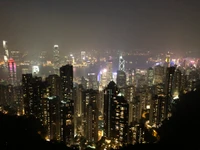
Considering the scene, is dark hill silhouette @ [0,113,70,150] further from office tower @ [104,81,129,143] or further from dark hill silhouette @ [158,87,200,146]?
dark hill silhouette @ [158,87,200,146]

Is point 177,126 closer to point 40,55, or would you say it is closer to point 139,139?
point 139,139

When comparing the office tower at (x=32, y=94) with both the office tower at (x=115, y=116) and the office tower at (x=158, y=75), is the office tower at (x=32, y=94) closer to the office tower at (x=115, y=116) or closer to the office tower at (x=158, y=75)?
the office tower at (x=115, y=116)

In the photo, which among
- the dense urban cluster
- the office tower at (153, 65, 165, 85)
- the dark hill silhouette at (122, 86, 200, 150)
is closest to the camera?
the dark hill silhouette at (122, 86, 200, 150)

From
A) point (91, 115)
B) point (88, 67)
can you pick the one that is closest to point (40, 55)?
point (88, 67)

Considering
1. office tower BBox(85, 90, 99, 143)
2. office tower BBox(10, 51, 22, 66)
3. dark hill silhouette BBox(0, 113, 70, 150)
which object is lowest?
office tower BBox(85, 90, 99, 143)

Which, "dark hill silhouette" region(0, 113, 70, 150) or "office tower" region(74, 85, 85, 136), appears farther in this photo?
"office tower" region(74, 85, 85, 136)

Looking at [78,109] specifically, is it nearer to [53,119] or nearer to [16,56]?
[53,119]

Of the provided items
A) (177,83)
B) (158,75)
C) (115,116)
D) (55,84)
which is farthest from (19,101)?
(158,75)

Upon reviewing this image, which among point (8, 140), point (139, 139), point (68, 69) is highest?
point (68, 69)

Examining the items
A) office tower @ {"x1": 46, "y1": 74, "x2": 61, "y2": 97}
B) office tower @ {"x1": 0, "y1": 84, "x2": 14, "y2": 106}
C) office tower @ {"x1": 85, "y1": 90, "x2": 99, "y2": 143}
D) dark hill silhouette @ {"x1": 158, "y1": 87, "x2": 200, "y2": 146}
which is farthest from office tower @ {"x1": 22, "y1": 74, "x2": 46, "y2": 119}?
dark hill silhouette @ {"x1": 158, "y1": 87, "x2": 200, "y2": 146}
